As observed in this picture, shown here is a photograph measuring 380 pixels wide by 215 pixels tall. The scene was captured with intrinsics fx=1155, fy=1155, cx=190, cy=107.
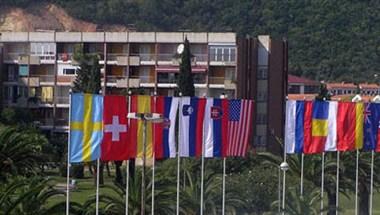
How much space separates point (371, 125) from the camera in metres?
49.9

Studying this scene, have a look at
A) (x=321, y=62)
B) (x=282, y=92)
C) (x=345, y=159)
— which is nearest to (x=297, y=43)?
(x=321, y=62)

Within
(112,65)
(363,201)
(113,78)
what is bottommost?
(363,201)

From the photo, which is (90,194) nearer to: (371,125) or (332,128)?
(371,125)

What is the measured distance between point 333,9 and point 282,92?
9275cm

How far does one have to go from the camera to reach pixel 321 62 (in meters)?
189

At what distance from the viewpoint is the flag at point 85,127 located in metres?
33.9

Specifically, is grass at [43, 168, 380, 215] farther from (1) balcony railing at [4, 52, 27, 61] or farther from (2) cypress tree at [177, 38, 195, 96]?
(1) balcony railing at [4, 52, 27, 61]

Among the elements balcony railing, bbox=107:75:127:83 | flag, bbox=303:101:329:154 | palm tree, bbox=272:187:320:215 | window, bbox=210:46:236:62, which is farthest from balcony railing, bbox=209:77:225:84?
flag, bbox=303:101:329:154

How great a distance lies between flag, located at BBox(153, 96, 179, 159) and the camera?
3788 cm

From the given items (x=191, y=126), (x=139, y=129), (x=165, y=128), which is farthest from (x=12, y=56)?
(x=139, y=129)

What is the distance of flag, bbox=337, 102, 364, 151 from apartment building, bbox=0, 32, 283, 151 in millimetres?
52274

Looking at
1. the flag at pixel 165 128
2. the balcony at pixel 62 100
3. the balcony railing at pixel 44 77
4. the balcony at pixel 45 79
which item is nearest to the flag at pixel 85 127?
the flag at pixel 165 128

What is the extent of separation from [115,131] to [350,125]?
15639 mm

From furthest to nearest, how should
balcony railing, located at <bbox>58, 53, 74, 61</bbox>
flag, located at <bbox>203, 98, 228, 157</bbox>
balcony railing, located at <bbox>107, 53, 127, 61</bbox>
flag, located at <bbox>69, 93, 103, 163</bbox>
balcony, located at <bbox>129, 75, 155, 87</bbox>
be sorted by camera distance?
balcony railing, located at <bbox>58, 53, 74, 61</bbox>
balcony railing, located at <bbox>107, 53, 127, 61</bbox>
balcony, located at <bbox>129, 75, 155, 87</bbox>
flag, located at <bbox>203, 98, 228, 157</bbox>
flag, located at <bbox>69, 93, 103, 163</bbox>
